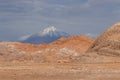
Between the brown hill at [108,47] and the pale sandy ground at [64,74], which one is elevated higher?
the brown hill at [108,47]

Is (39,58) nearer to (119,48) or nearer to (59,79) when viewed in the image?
(119,48)

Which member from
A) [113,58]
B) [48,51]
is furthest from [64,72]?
[48,51]

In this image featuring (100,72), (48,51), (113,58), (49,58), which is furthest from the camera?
(48,51)

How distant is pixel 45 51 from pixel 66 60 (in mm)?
17666

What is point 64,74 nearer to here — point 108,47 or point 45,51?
point 108,47

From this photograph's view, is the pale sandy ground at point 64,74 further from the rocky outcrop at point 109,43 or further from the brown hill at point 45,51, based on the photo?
the brown hill at point 45,51

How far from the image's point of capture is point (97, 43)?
7050cm

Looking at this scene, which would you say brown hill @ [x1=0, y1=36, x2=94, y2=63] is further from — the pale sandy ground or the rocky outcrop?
the pale sandy ground

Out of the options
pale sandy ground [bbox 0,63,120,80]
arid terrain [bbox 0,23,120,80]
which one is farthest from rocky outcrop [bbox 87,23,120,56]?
pale sandy ground [bbox 0,63,120,80]

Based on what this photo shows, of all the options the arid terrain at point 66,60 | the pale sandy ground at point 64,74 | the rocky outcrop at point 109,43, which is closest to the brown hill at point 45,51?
the arid terrain at point 66,60

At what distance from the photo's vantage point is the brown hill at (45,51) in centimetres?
8288

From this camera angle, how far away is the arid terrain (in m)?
40.4

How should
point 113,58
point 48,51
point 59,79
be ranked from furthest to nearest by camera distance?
1. point 48,51
2. point 113,58
3. point 59,79

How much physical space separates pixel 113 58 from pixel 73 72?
1949cm
